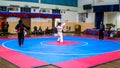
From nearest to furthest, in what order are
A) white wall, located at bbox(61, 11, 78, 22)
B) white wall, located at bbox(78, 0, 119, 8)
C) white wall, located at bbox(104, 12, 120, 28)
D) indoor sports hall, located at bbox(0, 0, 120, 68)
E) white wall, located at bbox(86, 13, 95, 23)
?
indoor sports hall, located at bbox(0, 0, 120, 68), white wall, located at bbox(78, 0, 119, 8), white wall, located at bbox(104, 12, 120, 28), white wall, located at bbox(86, 13, 95, 23), white wall, located at bbox(61, 11, 78, 22)

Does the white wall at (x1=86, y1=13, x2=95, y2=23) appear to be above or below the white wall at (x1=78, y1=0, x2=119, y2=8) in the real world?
below

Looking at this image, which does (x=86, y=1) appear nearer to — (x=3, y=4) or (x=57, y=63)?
(x=3, y=4)

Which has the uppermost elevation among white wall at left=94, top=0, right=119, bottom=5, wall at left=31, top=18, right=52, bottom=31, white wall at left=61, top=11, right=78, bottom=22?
white wall at left=94, top=0, right=119, bottom=5

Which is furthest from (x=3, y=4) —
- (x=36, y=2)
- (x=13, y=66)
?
(x=13, y=66)

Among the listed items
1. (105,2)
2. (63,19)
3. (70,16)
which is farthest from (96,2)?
(63,19)

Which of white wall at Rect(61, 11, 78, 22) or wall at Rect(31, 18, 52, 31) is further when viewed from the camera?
white wall at Rect(61, 11, 78, 22)

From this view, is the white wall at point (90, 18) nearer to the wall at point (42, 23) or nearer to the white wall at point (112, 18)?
the white wall at point (112, 18)

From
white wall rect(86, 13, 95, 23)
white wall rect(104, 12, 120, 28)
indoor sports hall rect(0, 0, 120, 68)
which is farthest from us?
white wall rect(86, 13, 95, 23)

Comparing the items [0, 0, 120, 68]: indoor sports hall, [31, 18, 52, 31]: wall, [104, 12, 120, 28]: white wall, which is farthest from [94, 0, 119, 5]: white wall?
[31, 18, 52, 31]: wall

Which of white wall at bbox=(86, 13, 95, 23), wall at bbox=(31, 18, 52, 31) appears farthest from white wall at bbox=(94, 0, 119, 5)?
wall at bbox=(31, 18, 52, 31)

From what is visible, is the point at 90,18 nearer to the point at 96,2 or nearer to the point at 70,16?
the point at 96,2

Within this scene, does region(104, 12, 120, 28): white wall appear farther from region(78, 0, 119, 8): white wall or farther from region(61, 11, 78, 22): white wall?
region(61, 11, 78, 22): white wall

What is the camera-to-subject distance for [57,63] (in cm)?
748

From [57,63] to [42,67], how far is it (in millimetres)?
836
